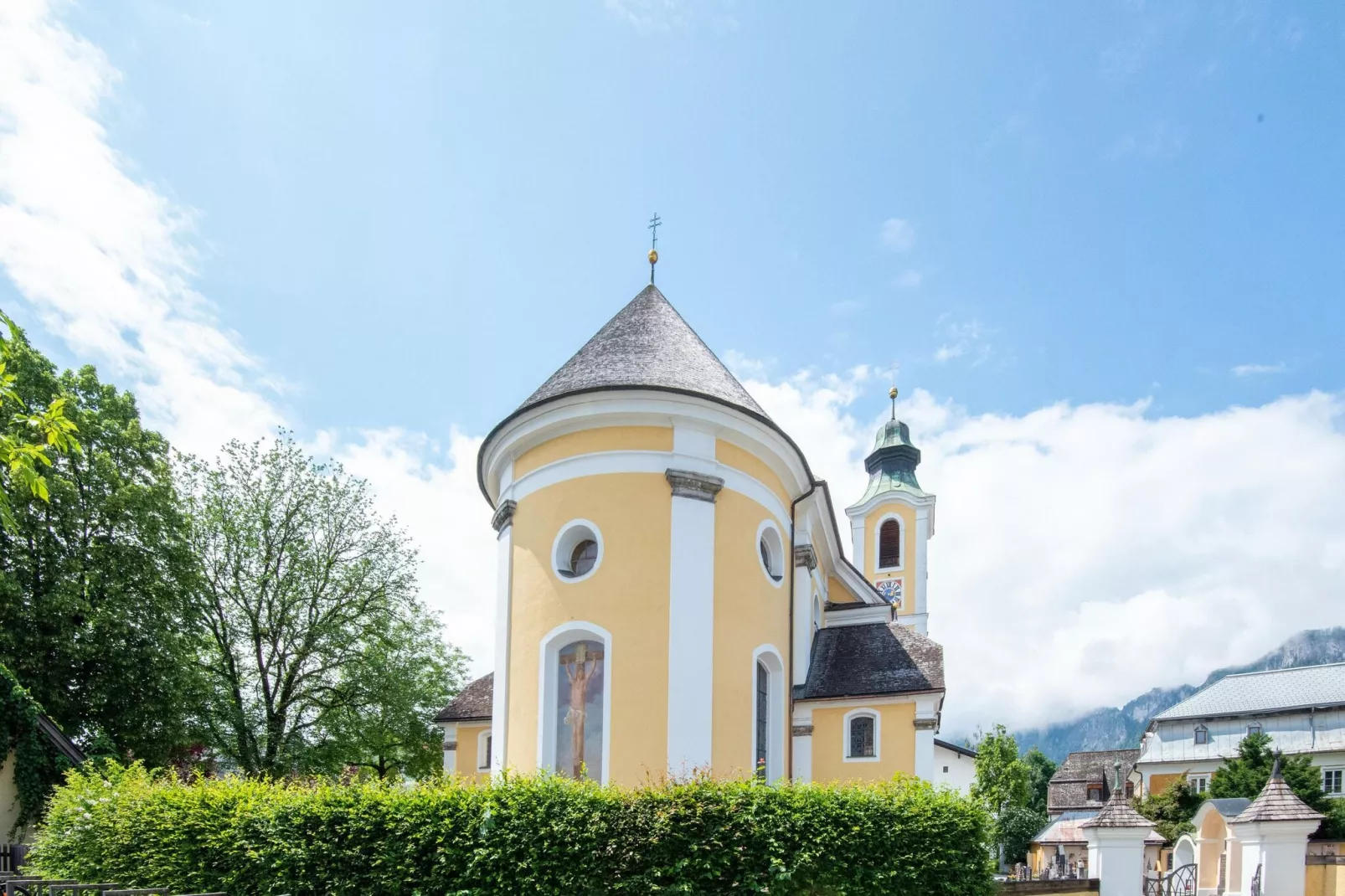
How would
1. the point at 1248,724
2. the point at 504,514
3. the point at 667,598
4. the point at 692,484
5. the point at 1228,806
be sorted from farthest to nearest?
the point at 1248,724
the point at 1228,806
the point at 504,514
the point at 692,484
the point at 667,598

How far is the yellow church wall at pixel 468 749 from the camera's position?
2361 centimetres

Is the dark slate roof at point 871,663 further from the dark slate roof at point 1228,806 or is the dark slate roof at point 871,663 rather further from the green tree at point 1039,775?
the green tree at point 1039,775

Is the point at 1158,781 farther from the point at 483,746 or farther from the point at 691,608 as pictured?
the point at 691,608

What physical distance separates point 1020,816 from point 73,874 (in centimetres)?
5601

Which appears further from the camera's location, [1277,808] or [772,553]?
[772,553]

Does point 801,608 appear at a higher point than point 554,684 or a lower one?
higher

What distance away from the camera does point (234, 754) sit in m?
28.6

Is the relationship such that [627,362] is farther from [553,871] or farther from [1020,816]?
[1020,816]

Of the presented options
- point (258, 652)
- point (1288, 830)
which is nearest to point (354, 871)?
point (1288, 830)

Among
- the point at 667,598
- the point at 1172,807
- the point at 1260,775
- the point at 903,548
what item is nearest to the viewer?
the point at 667,598

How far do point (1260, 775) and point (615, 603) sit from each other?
3639 cm

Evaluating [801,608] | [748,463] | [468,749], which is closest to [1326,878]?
[801,608]

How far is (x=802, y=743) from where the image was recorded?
19.1 metres

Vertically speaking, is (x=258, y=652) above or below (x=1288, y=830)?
above
